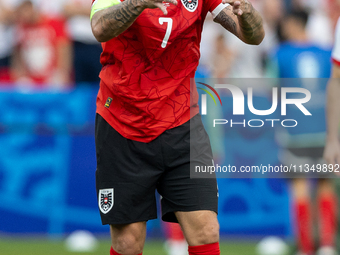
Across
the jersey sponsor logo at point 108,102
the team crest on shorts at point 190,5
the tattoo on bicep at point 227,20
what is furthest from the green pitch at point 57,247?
the team crest on shorts at point 190,5

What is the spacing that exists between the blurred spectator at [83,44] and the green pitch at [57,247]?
2228mm

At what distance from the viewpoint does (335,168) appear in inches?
146

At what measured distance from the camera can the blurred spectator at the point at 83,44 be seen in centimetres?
705

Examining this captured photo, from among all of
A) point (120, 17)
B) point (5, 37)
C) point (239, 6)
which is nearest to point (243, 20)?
point (239, 6)

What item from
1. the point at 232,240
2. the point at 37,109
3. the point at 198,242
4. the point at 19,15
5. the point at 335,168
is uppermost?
the point at 19,15

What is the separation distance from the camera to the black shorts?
10.3 feet

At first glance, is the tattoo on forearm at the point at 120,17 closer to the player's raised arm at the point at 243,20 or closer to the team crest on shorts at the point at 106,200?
the player's raised arm at the point at 243,20

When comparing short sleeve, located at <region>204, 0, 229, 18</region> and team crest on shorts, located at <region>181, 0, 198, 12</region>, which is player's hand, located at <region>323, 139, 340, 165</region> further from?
team crest on shorts, located at <region>181, 0, 198, 12</region>

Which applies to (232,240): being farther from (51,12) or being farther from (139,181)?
(51,12)

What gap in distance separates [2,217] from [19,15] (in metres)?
2.84

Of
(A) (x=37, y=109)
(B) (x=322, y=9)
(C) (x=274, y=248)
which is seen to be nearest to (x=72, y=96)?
(A) (x=37, y=109)

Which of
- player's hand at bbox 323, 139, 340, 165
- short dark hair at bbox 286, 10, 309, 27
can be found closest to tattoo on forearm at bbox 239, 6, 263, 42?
player's hand at bbox 323, 139, 340, 165

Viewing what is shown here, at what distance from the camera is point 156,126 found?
3.11m

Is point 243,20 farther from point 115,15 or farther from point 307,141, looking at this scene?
point 307,141
